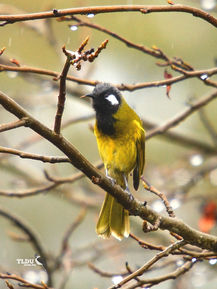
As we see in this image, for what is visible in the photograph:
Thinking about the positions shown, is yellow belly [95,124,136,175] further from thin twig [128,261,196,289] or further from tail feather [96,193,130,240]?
thin twig [128,261,196,289]

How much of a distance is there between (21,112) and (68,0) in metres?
7.22

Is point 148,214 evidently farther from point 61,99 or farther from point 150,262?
point 61,99

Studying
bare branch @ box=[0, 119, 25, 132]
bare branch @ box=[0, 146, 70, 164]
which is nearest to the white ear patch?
bare branch @ box=[0, 146, 70, 164]

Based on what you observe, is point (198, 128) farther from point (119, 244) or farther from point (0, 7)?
Result: point (0, 7)

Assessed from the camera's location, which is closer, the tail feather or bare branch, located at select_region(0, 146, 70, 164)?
bare branch, located at select_region(0, 146, 70, 164)

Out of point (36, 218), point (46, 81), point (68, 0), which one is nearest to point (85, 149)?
point (36, 218)

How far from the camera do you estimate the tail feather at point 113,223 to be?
3.62 m

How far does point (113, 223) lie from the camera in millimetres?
3646

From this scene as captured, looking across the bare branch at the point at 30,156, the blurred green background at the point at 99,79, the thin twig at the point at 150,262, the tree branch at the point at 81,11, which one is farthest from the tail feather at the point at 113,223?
the blurred green background at the point at 99,79

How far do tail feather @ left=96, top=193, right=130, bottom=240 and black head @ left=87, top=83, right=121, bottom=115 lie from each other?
2.52 ft

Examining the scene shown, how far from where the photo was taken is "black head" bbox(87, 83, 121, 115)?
3812mm

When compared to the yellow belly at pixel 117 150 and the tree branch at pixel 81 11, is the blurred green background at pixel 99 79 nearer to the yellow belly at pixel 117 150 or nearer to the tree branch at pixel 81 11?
the yellow belly at pixel 117 150

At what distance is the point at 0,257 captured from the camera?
7.48m

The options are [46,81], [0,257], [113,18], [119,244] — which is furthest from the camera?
[113,18]
